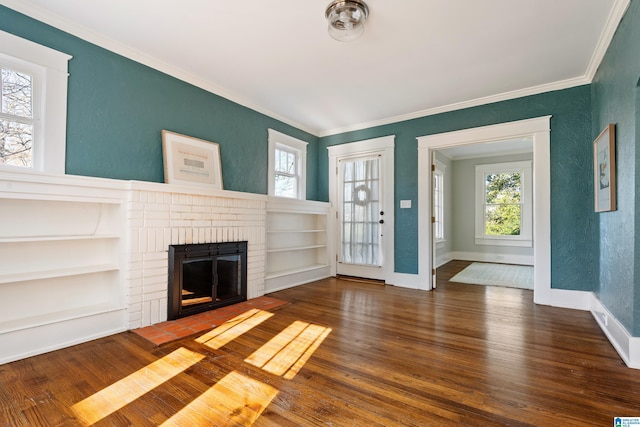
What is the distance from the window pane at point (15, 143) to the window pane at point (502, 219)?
332 inches

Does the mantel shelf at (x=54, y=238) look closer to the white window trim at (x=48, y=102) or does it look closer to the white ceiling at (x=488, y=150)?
the white window trim at (x=48, y=102)

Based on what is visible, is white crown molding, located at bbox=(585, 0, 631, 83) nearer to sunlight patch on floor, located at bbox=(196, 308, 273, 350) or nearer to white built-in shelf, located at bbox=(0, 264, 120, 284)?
sunlight patch on floor, located at bbox=(196, 308, 273, 350)

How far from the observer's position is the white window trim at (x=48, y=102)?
2.40 meters

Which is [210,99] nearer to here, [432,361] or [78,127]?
[78,127]

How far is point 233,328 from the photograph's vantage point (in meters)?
2.78

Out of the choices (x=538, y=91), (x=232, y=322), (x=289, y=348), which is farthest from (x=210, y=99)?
(x=538, y=91)

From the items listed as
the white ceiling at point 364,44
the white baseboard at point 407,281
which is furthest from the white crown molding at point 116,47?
the white baseboard at point 407,281

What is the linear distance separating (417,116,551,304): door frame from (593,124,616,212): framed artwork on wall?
492 millimetres

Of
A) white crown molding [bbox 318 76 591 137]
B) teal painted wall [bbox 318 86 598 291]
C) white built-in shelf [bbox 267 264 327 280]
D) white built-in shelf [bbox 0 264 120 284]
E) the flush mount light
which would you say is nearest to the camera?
white built-in shelf [bbox 0 264 120 284]

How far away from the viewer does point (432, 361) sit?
214 centimetres

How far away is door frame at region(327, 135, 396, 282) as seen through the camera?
4.80 m

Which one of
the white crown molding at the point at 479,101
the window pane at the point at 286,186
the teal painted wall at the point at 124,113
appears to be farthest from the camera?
the window pane at the point at 286,186

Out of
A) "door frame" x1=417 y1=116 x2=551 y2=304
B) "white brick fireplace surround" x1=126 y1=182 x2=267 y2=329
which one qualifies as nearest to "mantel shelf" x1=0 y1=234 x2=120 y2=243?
"white brick fireplace surround" x1=126 y1=182 x2=267 y2=329

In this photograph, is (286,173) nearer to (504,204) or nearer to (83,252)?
(83,252)
